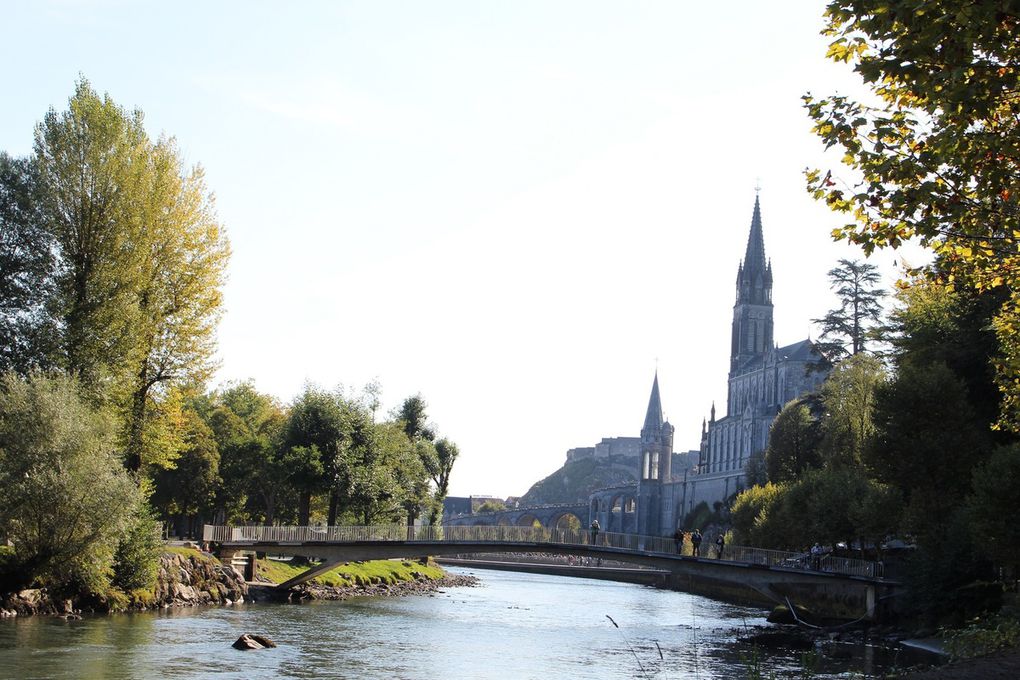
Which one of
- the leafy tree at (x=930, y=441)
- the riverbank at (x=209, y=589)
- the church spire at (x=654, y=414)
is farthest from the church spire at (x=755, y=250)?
the leafy tree at (x=930, y=441)

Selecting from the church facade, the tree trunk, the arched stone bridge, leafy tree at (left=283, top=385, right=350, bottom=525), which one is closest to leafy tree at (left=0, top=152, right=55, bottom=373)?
leafy tree at (left=283, top=385, right=350, bottom=525)

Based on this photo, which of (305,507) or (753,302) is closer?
(305,507)

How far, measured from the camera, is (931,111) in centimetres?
1498

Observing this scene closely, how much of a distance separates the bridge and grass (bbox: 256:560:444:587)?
3.80 metres

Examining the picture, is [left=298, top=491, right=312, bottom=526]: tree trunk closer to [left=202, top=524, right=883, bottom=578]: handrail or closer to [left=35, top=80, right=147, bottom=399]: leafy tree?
[left=202, top=524, right=883, bottom=578]: handrail

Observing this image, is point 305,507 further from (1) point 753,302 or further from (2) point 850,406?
(1) point 753,302

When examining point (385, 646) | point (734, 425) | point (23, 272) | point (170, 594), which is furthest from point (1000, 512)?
point (734, 425)

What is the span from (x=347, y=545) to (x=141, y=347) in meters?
16.1

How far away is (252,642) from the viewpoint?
3253 cm

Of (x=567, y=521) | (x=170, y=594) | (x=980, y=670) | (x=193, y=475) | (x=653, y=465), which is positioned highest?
(x=653, y=465)

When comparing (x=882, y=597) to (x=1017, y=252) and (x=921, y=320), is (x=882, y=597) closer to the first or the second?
(x=921, y=320)

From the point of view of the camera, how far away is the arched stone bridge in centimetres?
18338

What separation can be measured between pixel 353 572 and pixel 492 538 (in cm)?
1249

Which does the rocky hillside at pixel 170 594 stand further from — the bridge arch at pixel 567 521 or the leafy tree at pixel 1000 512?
the bridge arch at pixel 567 521
